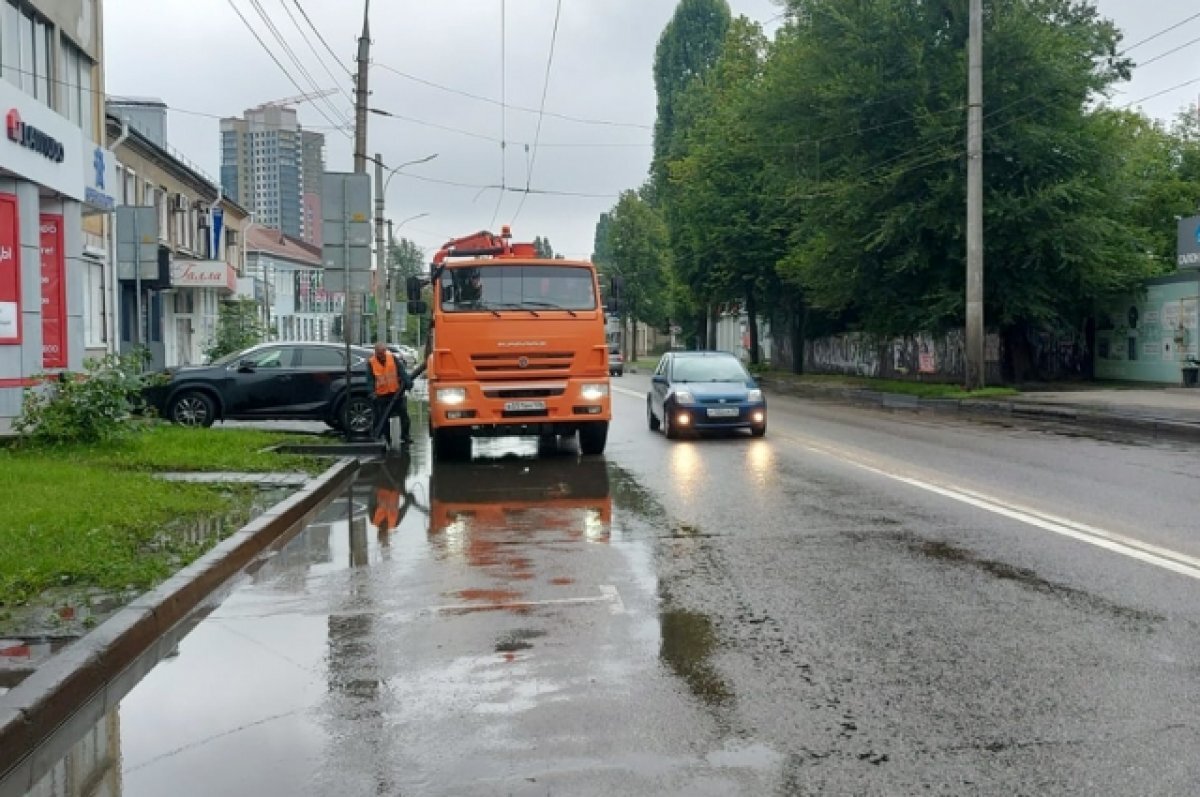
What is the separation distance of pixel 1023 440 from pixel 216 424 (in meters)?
14.1

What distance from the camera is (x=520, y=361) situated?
1595 centimetres

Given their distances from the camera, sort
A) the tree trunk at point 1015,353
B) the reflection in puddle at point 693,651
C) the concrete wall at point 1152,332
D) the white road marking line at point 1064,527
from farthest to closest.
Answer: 1. the tree trunk at point 1015,353
2. the concrete wall at point 1152,332
3. the white road marking line at point 1064,527
4. the reflection in puddle at point 693,651

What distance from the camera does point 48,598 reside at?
6.89 m

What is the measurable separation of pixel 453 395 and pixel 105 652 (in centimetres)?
1019

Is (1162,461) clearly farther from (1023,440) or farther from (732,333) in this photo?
(732,333)

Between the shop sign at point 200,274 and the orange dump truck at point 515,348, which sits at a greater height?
the shop sign at point 200,274

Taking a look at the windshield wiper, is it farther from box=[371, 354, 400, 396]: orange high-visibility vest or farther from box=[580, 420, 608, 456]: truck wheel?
box=[371, 354, 400, 396]: orange high-visibility vest

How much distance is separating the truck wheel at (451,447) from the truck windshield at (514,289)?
1853 mm

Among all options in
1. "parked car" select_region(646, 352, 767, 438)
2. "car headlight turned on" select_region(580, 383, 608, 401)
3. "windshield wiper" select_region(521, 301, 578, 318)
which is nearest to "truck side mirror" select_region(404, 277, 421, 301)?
"windshield wiper" select_region(521, 301, 578, 318)

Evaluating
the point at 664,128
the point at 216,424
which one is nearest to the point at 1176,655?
the point at 216,424

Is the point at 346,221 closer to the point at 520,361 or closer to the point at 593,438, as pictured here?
the point at 520,361

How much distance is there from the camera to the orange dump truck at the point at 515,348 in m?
15.9

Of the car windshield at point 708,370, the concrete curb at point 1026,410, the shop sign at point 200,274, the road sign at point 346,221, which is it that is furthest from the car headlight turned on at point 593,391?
the shop sign at point 200,274

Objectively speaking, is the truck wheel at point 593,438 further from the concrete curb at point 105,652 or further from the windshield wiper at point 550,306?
the concrete curb at point 105,652
